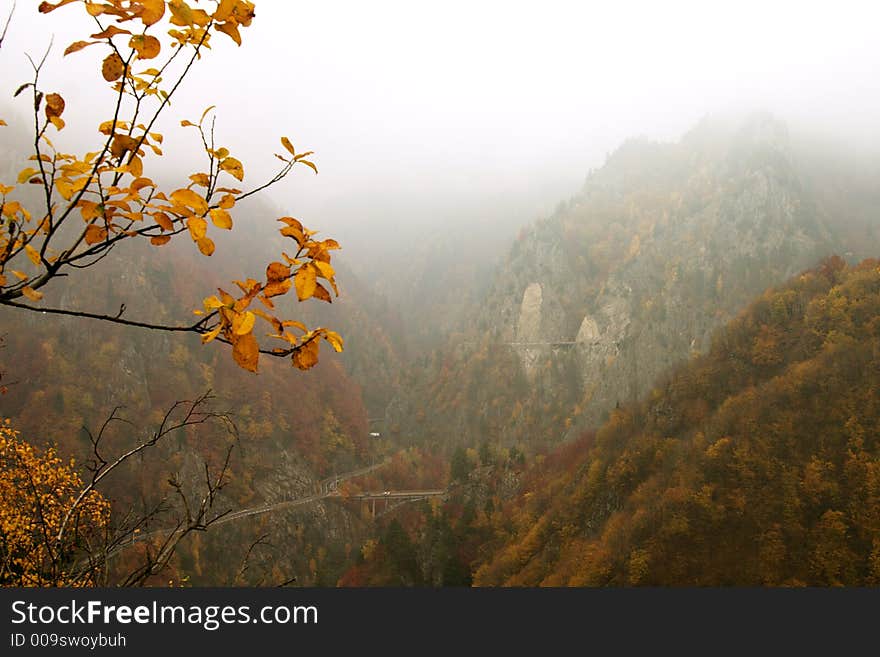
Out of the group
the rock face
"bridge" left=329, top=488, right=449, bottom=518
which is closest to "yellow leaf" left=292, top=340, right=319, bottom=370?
"bridge" left=329, top=488, right=449, bottom=518

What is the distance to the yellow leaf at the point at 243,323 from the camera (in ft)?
4.79

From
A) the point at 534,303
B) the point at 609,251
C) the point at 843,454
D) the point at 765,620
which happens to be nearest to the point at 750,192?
the point at 609,251

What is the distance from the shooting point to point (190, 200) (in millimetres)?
1673

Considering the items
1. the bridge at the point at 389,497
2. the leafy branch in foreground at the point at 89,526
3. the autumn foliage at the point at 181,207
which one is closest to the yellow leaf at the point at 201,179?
the autumn foliage at the point at 181,207

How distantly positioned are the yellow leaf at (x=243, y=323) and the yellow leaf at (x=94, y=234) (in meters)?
0.85

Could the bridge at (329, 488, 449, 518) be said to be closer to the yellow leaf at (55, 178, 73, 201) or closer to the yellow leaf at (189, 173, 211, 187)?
the yellow leaf at (189, 173, 211, 187)

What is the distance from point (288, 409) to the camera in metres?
85.0

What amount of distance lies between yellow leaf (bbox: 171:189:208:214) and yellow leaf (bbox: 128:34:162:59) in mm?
472

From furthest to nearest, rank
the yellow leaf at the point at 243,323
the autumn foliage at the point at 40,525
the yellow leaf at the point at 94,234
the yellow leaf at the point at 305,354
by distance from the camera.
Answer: the autumn foliage at the point at 40,525
the yellow leaf at the point at 94,234
the yellow leaf at the point at 305,354
the yellow leaf at the point at 243,323

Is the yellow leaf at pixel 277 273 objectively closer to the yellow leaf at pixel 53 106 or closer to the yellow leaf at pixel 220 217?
the yellow leaf at pixel 220 217

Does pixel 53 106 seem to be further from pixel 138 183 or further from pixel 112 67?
pixel 138 183

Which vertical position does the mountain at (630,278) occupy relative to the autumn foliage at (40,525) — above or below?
above

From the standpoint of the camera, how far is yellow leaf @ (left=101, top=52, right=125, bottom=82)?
1904mm

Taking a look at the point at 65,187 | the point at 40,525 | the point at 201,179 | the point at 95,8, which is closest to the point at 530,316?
the point at 40,525
